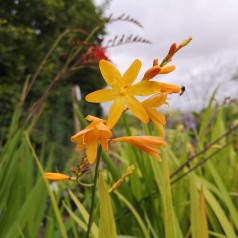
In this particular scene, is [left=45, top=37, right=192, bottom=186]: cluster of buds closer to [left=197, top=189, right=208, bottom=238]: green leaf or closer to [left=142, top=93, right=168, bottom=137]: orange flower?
[left=142, top=93, right=168, bottom=137]: orange flower

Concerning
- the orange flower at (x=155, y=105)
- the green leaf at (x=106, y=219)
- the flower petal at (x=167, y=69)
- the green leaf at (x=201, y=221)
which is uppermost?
the flower petal at (x=167, y=69)

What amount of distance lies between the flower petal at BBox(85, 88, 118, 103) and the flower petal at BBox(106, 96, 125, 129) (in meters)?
0.02

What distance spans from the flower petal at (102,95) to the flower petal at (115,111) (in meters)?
0.02

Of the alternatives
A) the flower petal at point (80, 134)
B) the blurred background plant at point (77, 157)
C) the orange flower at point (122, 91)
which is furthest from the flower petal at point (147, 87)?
the blurred background plant at point (77, 157)

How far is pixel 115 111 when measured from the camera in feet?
1.97

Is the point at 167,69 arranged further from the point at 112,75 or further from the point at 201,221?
the point at 201,221

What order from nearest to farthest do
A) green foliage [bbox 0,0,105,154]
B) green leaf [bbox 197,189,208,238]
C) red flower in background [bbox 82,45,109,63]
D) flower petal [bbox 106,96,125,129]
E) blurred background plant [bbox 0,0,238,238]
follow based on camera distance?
flower petal [bbox 106,96,125,129]
green leaf [bbox 197,189,208,238]
blurred background plant [bbox 0,0,238,238]
red flower in background [bbox 82,45,109,63]
green foliage [bbox 0,0,105,154]

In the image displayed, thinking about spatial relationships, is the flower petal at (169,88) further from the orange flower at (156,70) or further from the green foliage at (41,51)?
the green foliage at (41,51)

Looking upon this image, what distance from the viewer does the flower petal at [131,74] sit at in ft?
2.11

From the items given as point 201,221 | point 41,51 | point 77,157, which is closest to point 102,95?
point 201,221

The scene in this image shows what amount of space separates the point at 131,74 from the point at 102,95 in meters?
0.07

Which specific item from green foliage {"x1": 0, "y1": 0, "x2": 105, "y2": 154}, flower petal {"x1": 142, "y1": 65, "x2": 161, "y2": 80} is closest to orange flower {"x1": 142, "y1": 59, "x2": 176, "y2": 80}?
flower petal {"x1": 142, "y1": 65, "x2": 161, "y2": 80}

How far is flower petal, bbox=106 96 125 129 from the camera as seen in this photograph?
1.94 ft

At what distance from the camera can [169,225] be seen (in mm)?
781
